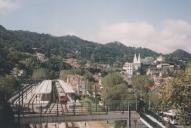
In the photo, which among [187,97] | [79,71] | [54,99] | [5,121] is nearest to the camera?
[187,97]

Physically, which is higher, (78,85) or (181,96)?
(181,96)

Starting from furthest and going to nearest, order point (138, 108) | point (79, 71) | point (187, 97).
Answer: point (79, 71), point (138, 108), point (187, 97)

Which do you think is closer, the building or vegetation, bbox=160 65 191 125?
vegetation, bbox=160 65 191 125

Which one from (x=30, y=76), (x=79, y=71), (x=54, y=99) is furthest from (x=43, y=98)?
(x=79, y=71)

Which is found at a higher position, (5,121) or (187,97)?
(187,97)

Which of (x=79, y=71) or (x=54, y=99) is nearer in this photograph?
(x=54, y=99)

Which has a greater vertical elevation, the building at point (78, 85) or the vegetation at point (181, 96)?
the vegetation at point (181, 96)

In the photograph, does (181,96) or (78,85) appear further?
(78,85)

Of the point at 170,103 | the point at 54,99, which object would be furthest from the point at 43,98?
the point at 170,103

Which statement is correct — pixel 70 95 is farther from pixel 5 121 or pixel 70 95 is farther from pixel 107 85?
pixel 5 121

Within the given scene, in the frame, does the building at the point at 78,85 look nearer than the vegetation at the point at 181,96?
No

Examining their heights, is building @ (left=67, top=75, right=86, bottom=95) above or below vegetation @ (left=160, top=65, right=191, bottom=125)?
below
